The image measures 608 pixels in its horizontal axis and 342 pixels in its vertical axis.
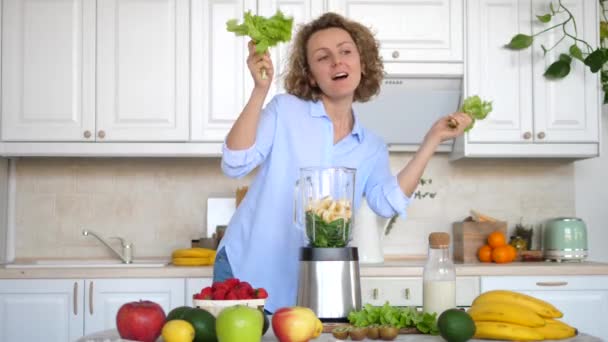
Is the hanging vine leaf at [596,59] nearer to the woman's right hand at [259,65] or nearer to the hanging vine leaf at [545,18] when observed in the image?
the hanging vine leaf at [545,18]

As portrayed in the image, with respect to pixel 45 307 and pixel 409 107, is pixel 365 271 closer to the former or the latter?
pixel 409 107

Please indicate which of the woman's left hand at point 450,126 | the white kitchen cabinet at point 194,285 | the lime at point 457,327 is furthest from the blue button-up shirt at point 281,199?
the white kitchen cabinet at point 194,285

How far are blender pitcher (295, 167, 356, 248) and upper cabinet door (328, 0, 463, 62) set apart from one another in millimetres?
2034

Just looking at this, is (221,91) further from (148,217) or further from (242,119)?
(242,119)

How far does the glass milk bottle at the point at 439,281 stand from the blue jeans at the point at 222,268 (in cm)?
56

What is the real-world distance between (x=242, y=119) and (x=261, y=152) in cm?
15

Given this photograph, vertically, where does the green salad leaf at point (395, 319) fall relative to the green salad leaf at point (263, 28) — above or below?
below

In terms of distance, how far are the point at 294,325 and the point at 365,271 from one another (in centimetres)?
212

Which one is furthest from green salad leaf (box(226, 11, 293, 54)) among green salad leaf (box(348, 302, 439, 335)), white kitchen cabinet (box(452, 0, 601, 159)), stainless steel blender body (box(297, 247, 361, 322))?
white kitchen cabinet (box(452, 0, 601, 159))

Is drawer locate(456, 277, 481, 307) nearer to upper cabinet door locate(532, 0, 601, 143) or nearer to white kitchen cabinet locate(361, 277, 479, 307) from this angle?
white kitchen cabinet locate(361, 277, 479, 307)

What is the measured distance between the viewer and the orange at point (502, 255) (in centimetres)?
364

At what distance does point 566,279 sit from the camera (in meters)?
3.49

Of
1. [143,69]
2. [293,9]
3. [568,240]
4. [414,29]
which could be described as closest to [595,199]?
[568,240]

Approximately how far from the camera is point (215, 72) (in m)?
3.69
